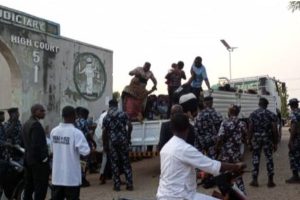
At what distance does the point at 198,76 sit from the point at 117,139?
317 centimetres

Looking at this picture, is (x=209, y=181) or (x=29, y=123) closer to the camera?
(x=209, y=181)

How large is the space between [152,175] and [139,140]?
97 centimetres

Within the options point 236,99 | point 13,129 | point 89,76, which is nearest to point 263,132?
point 236,99

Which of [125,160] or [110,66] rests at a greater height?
[110,66]

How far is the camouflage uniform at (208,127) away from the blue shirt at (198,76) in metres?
2.61

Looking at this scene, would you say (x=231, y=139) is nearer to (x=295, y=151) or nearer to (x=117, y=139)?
(x=295, y=151)

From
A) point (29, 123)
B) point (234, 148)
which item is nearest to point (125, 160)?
point (234, 148)

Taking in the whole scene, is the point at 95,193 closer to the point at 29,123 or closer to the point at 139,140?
the point at 139,140

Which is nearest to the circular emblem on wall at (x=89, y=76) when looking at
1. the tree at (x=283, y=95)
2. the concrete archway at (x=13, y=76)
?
the concrete archway at (x=13, y=76)

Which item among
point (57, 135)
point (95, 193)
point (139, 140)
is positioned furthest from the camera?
point (139, 140)

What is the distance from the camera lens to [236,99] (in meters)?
14.2

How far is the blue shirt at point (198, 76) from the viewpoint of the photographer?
40.8 ft

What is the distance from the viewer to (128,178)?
10180 millimetres

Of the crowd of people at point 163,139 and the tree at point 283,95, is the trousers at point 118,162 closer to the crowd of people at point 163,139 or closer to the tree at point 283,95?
the crowd of people at point 163,139
